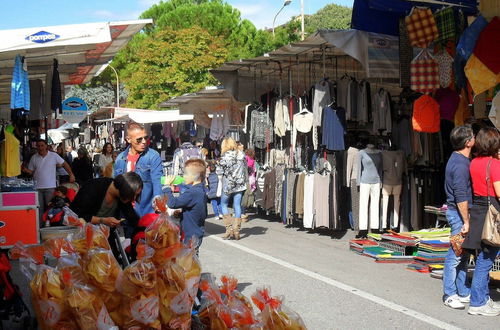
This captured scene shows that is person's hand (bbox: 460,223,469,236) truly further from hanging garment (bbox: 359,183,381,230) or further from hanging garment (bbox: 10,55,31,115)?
hanging garment (bbox: 10,55,31,115)

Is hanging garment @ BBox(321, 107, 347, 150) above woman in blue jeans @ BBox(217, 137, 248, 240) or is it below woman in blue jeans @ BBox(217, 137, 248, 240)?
above

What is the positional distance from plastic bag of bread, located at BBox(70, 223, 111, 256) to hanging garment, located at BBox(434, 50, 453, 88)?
6.70m

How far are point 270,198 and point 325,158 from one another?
97.0 inches

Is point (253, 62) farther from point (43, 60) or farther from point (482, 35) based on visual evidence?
point (482, 35)

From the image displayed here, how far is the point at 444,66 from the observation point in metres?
9.73

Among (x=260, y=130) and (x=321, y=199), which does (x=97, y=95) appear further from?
(x=321, y=199)

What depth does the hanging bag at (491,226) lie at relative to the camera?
656 cm

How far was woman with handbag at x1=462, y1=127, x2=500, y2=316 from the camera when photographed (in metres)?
6.71

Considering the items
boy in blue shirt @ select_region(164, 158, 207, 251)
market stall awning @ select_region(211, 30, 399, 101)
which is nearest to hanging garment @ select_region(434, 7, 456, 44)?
market stall awning @ select_region(211, 30, 399, 101)

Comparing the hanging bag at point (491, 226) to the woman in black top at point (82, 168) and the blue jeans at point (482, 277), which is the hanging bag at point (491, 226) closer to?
the blue jeans at point (482, 277)

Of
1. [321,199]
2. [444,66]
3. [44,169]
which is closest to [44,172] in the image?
[44,169]

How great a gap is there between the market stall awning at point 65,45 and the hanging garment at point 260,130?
11.2 feet

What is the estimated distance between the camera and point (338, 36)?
407 inches

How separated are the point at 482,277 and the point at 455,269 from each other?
46 centimetres
